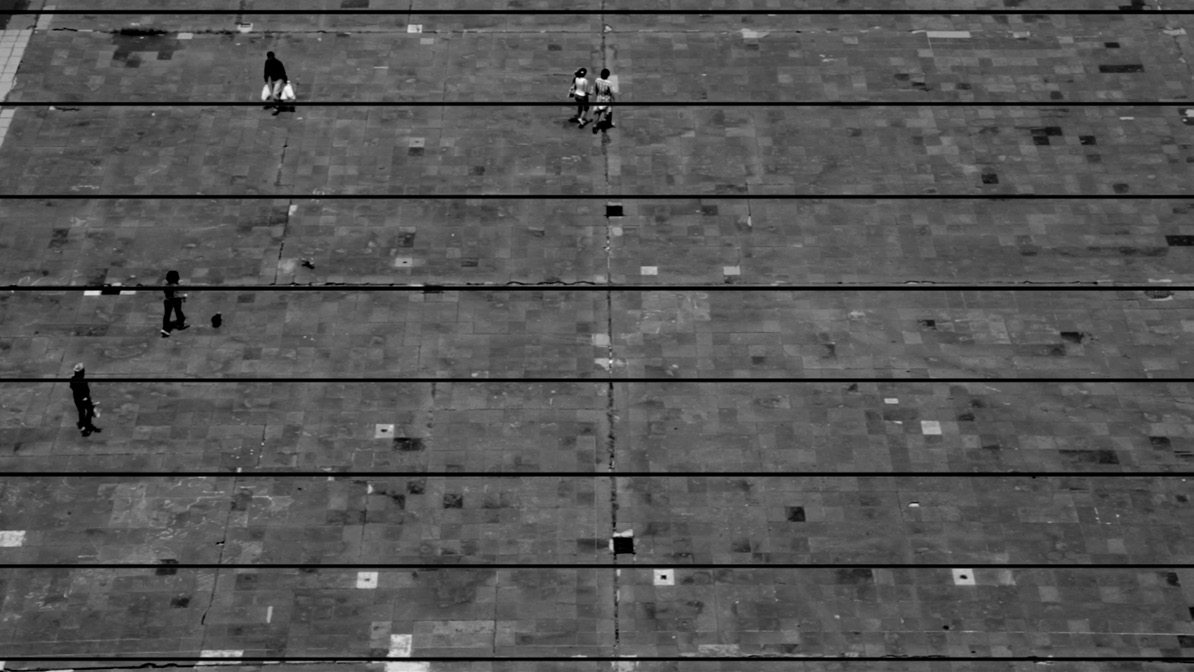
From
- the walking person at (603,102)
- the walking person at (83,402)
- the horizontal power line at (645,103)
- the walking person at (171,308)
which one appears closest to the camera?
the walking person at (83,402)

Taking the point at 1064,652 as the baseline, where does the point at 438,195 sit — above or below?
above

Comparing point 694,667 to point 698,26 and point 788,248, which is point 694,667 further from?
point 698,26

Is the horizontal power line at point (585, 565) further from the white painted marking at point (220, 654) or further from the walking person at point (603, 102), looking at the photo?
the walking person at point (603, 102)

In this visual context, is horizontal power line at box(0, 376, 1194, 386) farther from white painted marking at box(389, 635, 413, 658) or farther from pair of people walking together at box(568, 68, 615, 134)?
pair of people walking together at box(568, 68, 615, 134)

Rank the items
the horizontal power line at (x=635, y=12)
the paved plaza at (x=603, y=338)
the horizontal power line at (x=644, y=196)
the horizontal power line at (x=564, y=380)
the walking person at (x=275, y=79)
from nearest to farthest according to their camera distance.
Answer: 1. the paved plaza at (x=603, y=338)
2. the horizontal power line at (x=564, y=380)
3. the horizontal power line at (x=644, y=196)
4. the walking person at (x=275, y=79)
5. the horizontal power line at (x=635, y=12)

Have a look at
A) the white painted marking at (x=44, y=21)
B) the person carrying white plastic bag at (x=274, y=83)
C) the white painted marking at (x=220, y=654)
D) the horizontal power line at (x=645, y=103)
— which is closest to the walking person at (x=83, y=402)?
the white painted marking at (x=220, y=654)

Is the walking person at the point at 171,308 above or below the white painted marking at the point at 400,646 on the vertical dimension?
above

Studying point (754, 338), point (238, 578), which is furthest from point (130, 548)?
point (754, 338)
